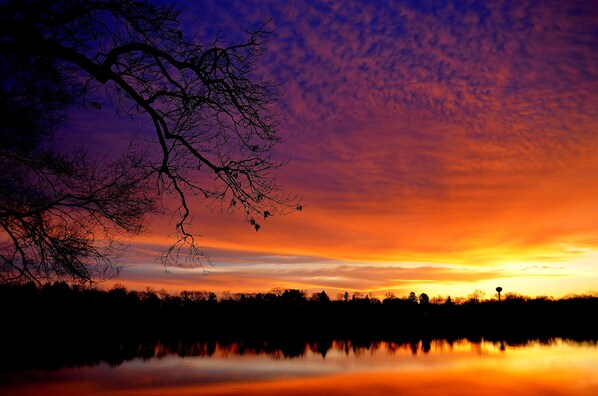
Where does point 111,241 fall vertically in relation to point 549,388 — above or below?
above

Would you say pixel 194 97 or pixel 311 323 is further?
pixel 311 323

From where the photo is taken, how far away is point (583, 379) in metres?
27.1

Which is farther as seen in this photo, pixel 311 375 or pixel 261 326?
pixel 261 326

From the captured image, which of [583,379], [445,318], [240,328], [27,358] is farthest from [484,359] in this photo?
[445,318]

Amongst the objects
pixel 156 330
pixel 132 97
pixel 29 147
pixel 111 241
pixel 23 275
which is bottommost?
pixel 156 330

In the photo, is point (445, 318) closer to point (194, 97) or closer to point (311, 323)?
point (311, 323)

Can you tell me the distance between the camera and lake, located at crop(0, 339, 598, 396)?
76.3 ft

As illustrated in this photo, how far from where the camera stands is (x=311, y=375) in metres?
27.8

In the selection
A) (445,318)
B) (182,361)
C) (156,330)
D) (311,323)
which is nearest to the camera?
(182,361)

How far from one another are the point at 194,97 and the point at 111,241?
7.06 ft

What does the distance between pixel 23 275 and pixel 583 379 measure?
1165 inches

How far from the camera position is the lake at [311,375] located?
2327 centimetres

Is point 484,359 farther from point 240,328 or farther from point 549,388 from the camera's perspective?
point 240,328

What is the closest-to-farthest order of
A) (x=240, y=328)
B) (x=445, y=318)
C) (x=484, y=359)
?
(x=484, y=359)
(x=240, y=328)
(x=445, y=318)
